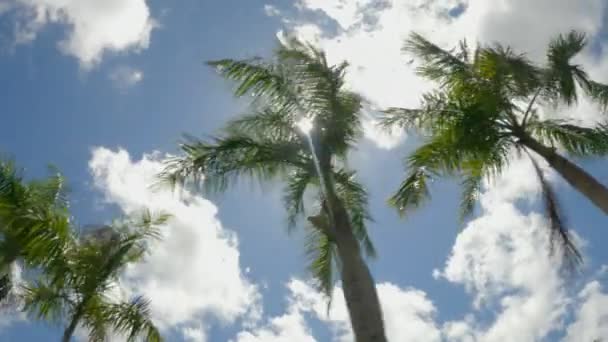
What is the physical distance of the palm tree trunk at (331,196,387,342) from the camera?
28.5 ft

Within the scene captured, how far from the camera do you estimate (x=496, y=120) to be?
11.8 meters

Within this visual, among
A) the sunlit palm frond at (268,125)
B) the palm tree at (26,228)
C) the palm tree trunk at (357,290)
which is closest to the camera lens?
the palm tree trunk at (357,290)

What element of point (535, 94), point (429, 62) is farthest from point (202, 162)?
point (535, 94)

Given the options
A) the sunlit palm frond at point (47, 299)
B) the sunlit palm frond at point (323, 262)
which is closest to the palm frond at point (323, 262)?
the sunlit palm frond at point (323, 262)

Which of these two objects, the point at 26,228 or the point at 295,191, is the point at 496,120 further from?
the point at 26,228

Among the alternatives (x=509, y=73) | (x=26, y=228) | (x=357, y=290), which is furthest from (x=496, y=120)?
(x=26, y=228)

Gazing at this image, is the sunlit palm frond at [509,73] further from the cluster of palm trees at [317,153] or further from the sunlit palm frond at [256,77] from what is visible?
the sunlit palm frond at [256,77]

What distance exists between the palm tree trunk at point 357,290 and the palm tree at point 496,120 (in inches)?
85.1

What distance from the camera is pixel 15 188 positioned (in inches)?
462

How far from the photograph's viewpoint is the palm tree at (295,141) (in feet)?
37.2

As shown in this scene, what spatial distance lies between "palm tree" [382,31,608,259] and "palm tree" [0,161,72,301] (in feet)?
19.9

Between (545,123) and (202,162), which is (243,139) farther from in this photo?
(545,123)

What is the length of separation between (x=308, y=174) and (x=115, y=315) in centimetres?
458

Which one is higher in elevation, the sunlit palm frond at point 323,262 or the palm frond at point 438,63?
the palm frond at point 438,63
